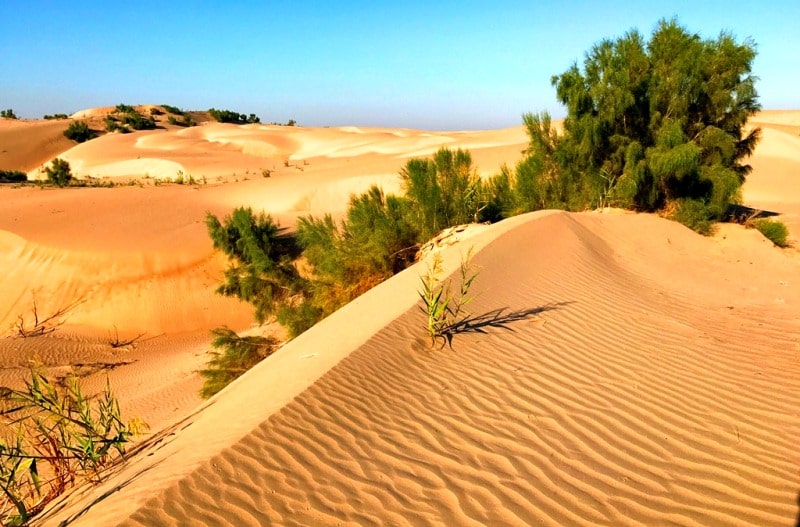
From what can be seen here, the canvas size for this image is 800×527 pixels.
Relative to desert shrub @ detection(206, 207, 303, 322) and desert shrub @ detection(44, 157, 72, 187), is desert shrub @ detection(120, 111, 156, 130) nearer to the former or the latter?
desert shrub @ detection(44, 157, 72, 187)

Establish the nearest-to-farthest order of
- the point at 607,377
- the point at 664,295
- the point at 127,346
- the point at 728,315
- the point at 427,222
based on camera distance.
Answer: the point at 607,377 < the point at 728,315 < the point at 664,295 < the point at 427,222 < the point at 127,346

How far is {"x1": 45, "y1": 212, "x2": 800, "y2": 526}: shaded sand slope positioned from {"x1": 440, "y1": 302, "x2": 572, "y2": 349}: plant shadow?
A: 0.10 meters

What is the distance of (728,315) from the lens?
701 cm

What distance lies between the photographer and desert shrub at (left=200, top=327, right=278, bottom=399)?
897 cm

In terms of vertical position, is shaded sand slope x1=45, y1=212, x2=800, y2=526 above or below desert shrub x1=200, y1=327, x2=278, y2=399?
above

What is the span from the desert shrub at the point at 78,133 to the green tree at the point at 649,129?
47.9m

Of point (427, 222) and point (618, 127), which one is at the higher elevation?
point (618, 127)

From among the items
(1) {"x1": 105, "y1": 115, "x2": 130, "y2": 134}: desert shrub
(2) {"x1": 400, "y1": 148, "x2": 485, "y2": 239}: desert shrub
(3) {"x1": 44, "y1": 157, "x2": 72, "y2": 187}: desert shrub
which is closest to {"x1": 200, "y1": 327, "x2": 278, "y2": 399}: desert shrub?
(2) {"x1": 400, "y1": 148, "x2": 485, "y2": 239}: desert shrub

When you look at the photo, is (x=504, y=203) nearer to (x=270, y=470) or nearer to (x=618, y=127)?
(x=618, y=127)

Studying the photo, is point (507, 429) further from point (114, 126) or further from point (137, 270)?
point (114, 126)

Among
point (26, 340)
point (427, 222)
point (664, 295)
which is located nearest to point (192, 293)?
point (26, 340)

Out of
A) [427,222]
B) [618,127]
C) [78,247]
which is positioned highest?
[618,127]

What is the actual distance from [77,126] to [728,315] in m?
55.5

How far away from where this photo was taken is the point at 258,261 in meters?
13.2
